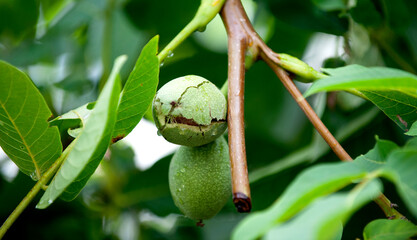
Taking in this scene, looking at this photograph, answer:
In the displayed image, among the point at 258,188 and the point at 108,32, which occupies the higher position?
the point at 108,32

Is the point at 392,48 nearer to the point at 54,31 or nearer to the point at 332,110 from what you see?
the point at 332,110

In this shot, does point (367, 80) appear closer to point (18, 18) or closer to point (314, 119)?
point (314, 119)

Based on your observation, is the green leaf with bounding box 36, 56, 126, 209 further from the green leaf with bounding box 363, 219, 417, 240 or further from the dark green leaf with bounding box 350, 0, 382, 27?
the dark green leaf with bounding box 350, 0, 382, 27

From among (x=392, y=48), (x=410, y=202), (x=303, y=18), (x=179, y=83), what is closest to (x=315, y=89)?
(x=410, y=202)

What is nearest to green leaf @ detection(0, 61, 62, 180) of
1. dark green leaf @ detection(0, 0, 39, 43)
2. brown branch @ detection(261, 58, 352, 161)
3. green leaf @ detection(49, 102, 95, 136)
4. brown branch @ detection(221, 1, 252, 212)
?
green leaf @ detection(49, 102, 95, 136)

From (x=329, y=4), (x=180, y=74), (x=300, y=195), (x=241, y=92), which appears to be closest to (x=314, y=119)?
(x=241, y=92)

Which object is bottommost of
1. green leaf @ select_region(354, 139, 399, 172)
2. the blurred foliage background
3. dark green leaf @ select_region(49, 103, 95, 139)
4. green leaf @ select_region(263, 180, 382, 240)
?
the blurred foliage background
